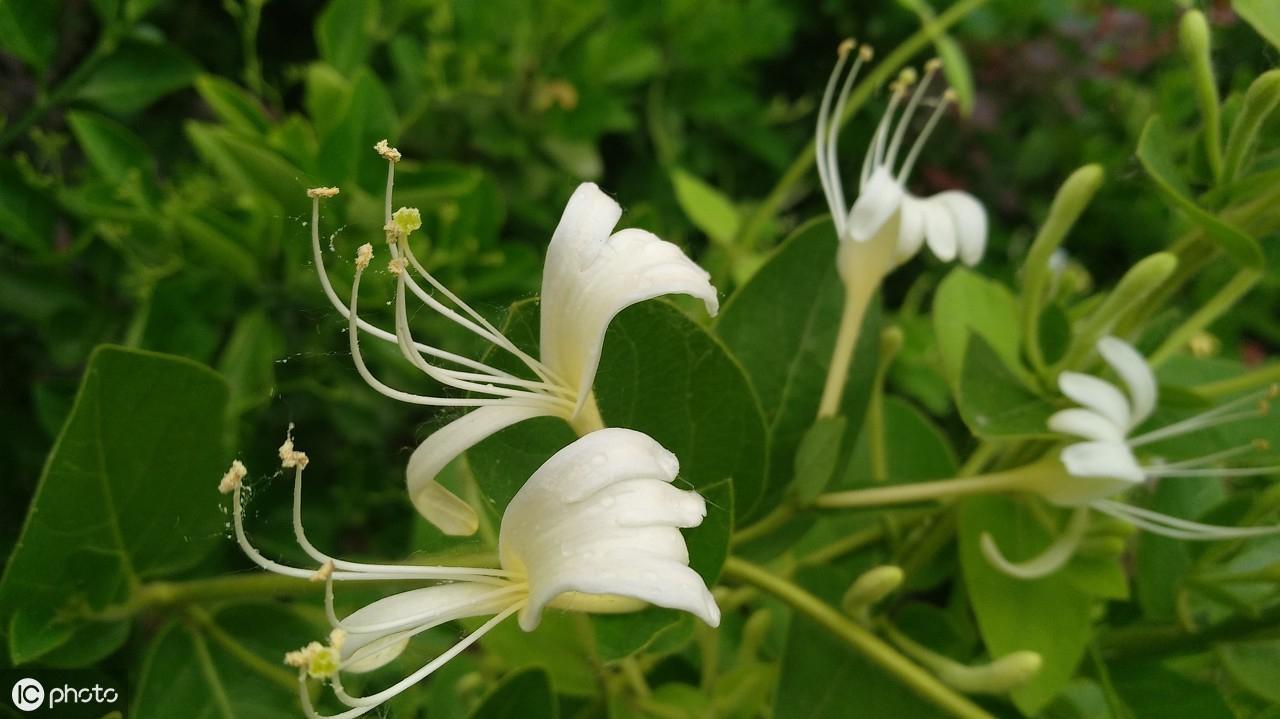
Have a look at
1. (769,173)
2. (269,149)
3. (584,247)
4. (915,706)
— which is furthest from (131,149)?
(769,173)

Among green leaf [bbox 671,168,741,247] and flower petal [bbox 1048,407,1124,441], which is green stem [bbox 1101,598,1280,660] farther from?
green leaf [bbox 671,168,741,247]

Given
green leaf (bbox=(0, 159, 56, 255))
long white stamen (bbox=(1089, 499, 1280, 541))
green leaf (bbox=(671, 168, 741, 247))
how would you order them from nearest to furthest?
long white stamen (bbox=(1089, 499, 1280, 541)), green leaf (bbox=(0, 159, 56, 255)), green leaf (bbox=(671, 168, 741, 247))

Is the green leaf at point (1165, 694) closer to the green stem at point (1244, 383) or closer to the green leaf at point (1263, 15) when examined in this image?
the green stem at point (1244, 383)

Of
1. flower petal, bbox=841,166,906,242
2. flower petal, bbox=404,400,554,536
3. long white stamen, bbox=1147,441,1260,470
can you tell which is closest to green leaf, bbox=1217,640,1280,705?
long white stamen, bbox=1147,441,1260,470

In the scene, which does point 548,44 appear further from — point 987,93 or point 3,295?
point 987,93

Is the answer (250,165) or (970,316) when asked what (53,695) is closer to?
(250,165)

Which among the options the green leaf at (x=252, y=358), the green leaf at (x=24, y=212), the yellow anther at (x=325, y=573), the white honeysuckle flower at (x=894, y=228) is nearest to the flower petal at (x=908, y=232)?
the white honeysuckle flower at (x=894, y=228)
